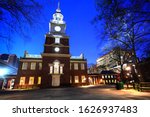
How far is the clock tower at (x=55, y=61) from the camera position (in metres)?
27.9

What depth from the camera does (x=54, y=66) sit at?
28.8 metres

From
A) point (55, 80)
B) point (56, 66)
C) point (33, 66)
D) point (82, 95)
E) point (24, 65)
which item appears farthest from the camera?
point (33, 66)

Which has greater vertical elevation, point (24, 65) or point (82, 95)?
point (24, 65)

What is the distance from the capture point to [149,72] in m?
25.3

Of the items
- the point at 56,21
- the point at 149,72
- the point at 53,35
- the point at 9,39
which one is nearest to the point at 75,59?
the point at 53,35

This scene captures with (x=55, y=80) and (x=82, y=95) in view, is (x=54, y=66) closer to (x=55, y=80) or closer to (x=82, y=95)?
(x=55, y=80)

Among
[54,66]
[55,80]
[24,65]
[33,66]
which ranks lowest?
[55,80]

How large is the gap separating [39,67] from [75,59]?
10.4 m

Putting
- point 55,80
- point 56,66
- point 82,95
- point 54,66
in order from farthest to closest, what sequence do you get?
point 56,66, point 54,66, point 55,80, point 82,95

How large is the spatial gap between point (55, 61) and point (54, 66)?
1.24 metres

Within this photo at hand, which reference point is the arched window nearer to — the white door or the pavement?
the white door

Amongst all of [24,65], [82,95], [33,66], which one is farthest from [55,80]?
[82,95]

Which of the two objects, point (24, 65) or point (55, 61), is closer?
point (55, 61)

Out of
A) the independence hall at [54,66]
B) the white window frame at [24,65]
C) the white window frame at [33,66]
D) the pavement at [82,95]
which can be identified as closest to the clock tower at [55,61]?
the independence hall at [54,66]
